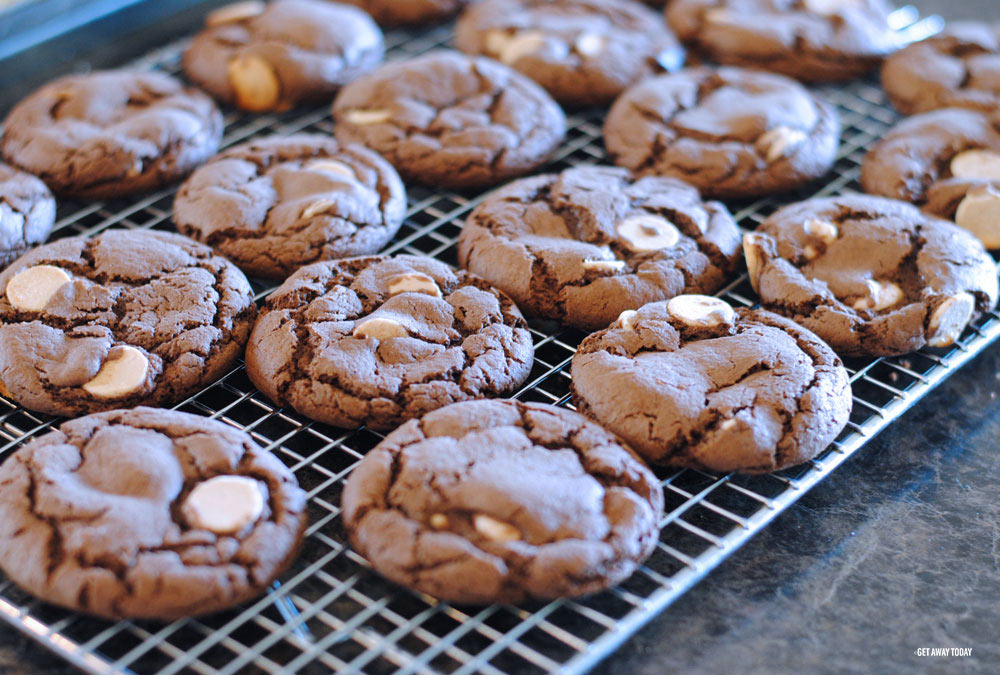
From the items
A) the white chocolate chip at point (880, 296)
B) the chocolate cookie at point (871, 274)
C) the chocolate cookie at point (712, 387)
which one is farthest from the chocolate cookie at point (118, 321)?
the white chocolate chip at point (880, 296)

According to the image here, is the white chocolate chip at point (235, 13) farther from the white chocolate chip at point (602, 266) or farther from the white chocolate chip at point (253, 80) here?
the white chocolate chip at point (602, 266)

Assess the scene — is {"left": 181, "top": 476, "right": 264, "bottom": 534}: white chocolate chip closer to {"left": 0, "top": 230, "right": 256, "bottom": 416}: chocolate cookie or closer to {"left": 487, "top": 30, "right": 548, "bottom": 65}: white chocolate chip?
{"left": 0, "top": 230, "right": 256, "bottom": 416}: chocolate cookie

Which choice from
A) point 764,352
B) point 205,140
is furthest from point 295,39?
point 764,352

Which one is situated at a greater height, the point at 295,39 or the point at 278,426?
the point at 295,39

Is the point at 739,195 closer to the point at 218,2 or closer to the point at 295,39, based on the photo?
the point at 295,39

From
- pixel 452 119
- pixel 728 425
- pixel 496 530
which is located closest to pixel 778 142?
pixel 452 119

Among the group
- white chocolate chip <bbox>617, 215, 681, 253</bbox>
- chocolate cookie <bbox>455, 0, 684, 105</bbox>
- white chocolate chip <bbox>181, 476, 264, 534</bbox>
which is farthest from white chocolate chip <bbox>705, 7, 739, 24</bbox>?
white chocolate chip <bbox>181, 476, 264, 534</bbox>
